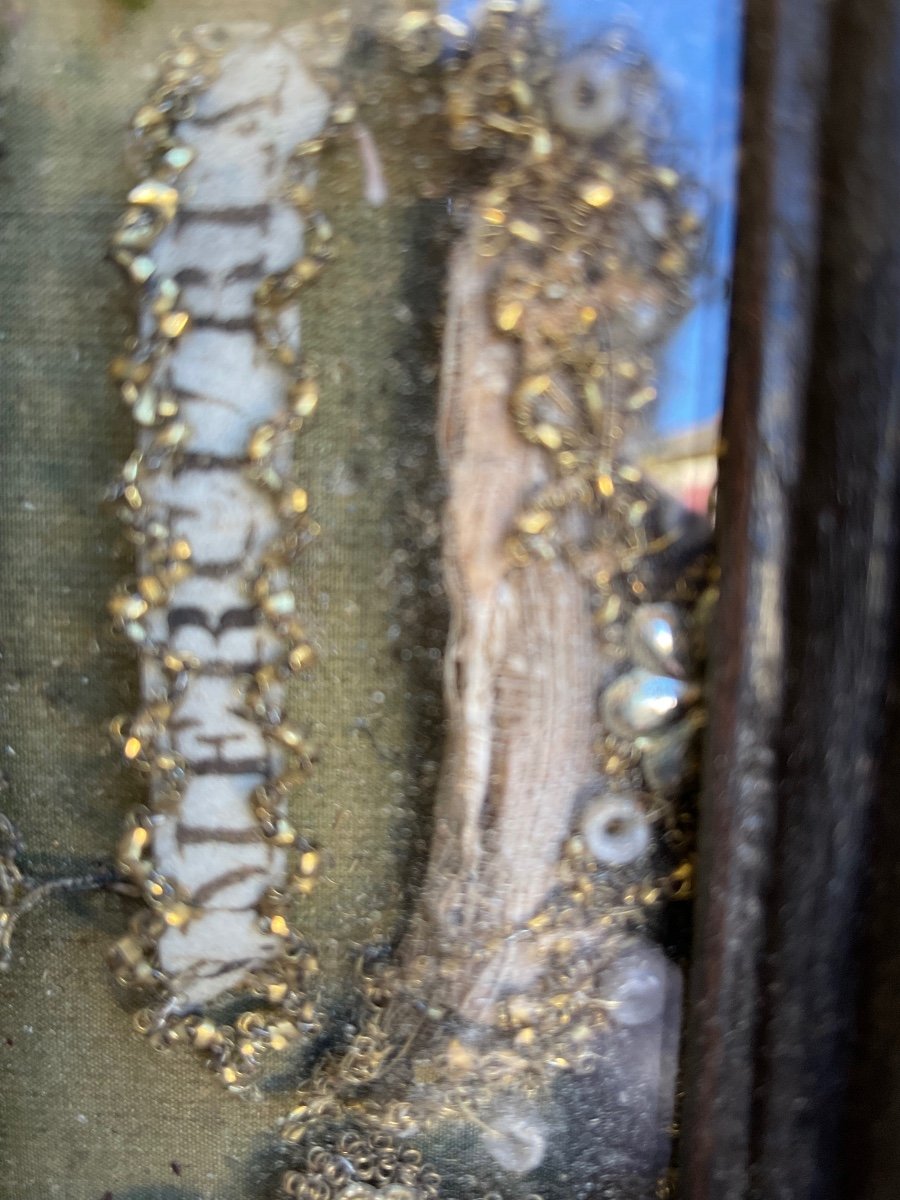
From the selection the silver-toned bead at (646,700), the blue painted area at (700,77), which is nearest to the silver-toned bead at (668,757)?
the silver-toned bead at (646,700)

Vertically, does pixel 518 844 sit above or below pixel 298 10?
below

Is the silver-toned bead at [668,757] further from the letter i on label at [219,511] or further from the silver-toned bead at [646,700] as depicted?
the letter i on label at [219,511]

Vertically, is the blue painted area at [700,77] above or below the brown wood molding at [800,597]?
above

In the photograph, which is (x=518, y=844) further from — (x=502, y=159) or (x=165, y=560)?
(x=502, y=159)

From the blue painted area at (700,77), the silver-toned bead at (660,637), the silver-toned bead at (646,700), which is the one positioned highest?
the blue painted area at (700,77)

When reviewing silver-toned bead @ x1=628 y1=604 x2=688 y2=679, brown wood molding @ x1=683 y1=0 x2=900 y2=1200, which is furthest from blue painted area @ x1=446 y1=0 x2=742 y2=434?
silver-toned bead @ x1=628 y1=604 x2=688 y2=679

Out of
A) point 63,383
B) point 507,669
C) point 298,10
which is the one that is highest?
point 298,10

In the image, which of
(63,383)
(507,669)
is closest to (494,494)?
(507,669)

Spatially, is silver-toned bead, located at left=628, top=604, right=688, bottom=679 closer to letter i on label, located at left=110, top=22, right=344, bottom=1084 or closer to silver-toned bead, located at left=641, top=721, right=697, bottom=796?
silver-toned bead, located at left=641, top=721, right=697, bottom=796
